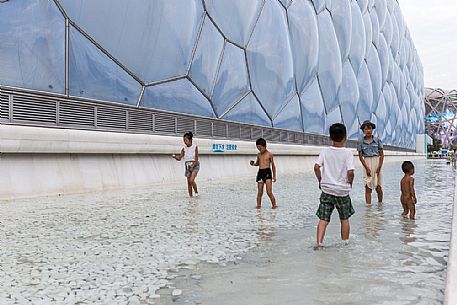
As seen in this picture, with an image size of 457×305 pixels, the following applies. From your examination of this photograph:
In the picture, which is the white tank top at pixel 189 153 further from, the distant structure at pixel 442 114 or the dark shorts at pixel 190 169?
the distant structure at pixel 442 114

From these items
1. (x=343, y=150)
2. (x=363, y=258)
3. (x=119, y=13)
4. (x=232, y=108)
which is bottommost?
(x=363, y=258)

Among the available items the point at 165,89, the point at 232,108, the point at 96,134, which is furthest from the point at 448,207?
the point at 232,108

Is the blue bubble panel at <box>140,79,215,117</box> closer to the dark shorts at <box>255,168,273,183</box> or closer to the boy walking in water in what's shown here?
the dark shorts at <box>255,168,273,183</box>

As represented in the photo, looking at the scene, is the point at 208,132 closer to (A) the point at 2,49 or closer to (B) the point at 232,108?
(B) the point at 232,108

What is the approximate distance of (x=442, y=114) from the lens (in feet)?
247

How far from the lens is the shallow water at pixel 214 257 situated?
2.02m

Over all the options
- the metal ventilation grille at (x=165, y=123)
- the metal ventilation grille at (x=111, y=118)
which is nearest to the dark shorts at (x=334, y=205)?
the metal ventilation grille at (x=111, y=118)

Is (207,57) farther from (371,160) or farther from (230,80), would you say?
(371,160)

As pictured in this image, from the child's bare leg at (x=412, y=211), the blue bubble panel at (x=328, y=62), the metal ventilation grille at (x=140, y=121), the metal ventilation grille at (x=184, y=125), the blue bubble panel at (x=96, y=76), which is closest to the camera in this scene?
the child's bare leg at (x=412, y=211)

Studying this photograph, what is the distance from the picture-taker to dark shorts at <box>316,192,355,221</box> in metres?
3.13

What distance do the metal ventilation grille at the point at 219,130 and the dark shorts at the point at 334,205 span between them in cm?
764

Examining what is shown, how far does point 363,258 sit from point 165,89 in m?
7.18

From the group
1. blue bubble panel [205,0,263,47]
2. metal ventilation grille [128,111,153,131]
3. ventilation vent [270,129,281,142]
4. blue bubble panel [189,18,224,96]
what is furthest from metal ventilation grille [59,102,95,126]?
ventilation vent [270,129,281,142]

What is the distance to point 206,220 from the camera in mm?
4121
